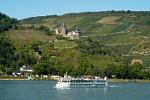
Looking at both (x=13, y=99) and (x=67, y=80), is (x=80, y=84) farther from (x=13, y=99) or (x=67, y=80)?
(x=13, y=99)

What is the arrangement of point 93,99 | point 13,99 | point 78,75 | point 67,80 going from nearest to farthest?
point 13,99
point 93,99
point 67,80
point 78,75

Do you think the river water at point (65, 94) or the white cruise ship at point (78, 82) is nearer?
the river water at point (65, 94)

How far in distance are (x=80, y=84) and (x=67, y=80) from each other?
166 inches

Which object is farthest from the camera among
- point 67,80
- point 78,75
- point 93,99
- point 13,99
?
point 78,75

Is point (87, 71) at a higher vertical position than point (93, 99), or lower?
higher

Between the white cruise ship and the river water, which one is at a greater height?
the white cruise ship

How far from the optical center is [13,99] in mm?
97812

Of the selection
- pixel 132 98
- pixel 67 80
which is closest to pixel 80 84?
pixel 67 80

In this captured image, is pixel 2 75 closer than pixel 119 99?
No

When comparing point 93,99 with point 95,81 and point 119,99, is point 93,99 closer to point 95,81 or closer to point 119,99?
point 119,99

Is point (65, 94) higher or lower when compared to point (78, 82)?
lower

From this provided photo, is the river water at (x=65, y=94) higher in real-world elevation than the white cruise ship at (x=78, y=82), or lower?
lower

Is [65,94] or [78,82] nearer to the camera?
[65,94]

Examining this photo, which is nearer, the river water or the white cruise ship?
the river water
